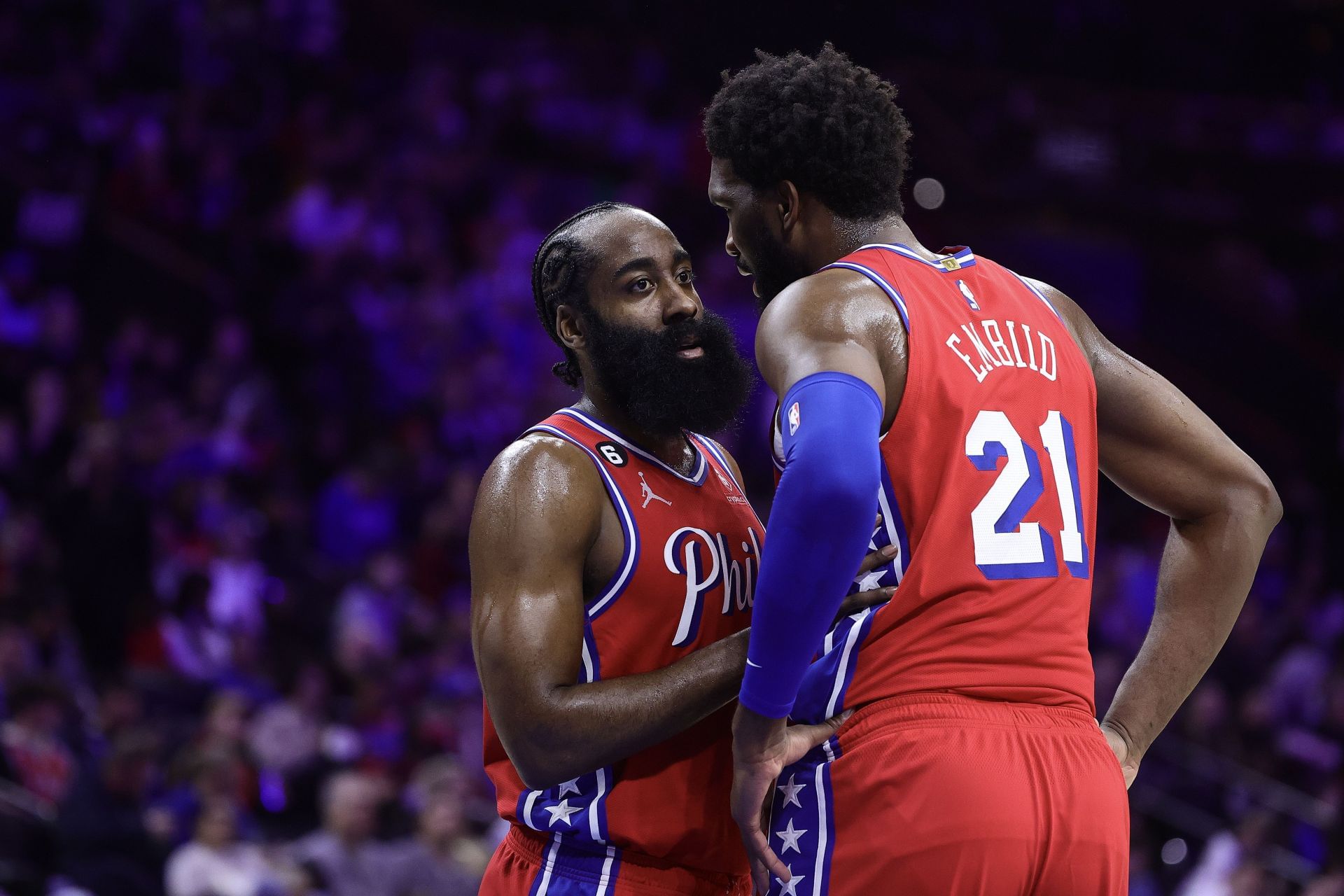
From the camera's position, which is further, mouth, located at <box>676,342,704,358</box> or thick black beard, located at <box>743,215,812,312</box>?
mouth, located at <box>676,342,704,358</box>

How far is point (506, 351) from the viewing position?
1302 centimetres

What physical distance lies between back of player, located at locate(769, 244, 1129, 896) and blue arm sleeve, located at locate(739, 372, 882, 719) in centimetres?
19

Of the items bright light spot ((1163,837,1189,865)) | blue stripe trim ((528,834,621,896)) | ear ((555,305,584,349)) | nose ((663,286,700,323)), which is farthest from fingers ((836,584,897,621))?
bright light spot ((1163,837,1189,865))

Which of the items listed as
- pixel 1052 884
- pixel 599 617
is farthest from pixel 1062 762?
pixel 599 617

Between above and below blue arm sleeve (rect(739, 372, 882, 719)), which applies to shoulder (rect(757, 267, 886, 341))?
above

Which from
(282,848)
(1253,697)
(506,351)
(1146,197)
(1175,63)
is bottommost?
(282,848)

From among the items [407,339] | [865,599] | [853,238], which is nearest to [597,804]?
[865,599]

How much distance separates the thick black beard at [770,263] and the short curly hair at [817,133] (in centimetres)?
10

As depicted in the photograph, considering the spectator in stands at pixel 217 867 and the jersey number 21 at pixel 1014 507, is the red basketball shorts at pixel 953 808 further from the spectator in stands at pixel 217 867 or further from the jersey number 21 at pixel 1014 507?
the spectator in stands at pixel 217 867

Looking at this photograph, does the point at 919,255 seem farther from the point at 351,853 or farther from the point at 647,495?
the point at 351,853

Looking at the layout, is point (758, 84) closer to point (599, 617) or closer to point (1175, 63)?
point (599, 617)

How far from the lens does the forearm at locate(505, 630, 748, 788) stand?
2.88 meters

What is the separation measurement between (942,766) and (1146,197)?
15.6m

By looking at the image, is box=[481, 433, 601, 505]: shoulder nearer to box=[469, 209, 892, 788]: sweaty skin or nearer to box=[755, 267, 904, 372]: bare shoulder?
box=[469, 209, 892, 788]: sweaty skin
